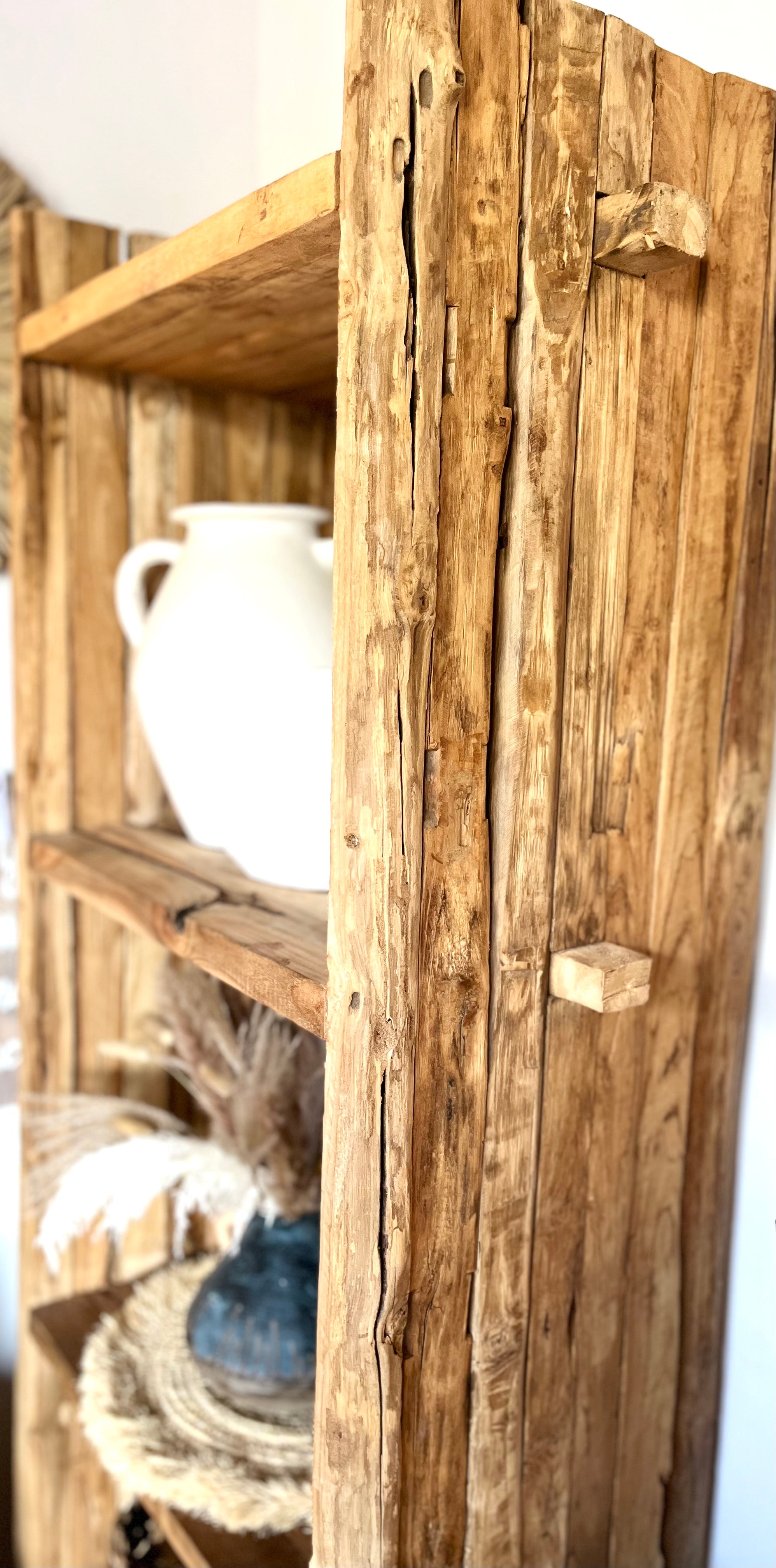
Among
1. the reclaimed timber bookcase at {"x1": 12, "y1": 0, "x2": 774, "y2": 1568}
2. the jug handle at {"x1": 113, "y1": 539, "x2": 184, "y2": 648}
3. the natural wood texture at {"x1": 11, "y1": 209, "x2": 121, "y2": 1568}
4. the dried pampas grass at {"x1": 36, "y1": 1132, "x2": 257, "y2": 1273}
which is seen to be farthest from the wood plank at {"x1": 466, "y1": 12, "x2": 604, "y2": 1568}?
the natural wood texture at {"x1": 11, "y1": 209, "x2": 121, "y2": 1568}

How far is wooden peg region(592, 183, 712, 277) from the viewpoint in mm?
648

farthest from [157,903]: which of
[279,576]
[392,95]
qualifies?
[392,95]

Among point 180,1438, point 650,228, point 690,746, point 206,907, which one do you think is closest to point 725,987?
point 690,746

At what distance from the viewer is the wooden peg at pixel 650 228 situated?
65 centimetres

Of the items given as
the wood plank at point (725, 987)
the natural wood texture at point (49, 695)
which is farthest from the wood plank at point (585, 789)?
the natural wood texture at point (49, 695)

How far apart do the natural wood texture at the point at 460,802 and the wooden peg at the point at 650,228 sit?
0.07 metres

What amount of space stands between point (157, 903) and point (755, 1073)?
1.79 ft

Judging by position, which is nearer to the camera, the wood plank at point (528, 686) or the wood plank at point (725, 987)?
the wood plank at point (528, 686)

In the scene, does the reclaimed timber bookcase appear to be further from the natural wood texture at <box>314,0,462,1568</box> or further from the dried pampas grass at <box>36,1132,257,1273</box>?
the dried pampas grass at <box>36,1132,257,1273</box>

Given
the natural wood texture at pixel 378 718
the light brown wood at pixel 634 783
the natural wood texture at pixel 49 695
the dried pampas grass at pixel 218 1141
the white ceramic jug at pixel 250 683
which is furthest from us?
the natural wood texture at pixel 49 695

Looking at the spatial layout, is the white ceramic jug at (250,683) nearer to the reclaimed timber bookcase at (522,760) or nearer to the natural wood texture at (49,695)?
the reclaimed timber bookcase at (522,760)

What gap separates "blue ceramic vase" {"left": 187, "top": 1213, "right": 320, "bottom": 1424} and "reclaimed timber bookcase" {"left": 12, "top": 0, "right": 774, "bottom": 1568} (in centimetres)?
32

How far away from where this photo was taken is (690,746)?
83 centimetres

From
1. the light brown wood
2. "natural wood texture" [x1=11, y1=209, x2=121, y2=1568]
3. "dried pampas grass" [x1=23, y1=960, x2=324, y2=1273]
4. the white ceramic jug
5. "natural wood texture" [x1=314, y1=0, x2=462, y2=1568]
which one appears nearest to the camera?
"natural wood texture" [x1=314, y1=0, x2=462, y2=1568]
